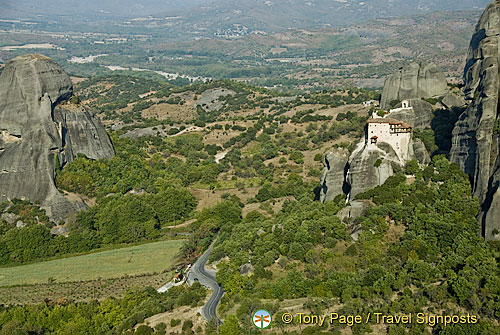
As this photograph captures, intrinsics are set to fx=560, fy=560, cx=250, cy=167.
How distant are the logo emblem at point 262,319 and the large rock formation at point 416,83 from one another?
47.8m

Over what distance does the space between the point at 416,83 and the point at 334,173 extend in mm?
26377

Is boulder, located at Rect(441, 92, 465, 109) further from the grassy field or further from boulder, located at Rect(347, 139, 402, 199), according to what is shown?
the grassy field

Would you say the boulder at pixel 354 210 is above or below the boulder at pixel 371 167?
below

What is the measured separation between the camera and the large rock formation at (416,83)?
7806cm

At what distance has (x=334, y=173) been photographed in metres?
61.0

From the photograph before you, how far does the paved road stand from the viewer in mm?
46219

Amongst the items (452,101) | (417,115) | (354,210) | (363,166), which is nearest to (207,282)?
(354,210)

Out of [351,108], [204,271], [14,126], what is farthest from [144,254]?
[351,108]

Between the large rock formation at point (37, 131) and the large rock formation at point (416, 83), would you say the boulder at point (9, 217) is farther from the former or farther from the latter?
the large rock formation at point (416, 83)

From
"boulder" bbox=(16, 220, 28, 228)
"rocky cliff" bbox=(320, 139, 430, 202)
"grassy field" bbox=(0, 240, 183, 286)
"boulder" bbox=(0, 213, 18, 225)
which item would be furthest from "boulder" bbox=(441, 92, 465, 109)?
"boulder" bbox=(0, 213, 18, 225)

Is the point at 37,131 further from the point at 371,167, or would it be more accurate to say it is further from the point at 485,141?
the point at 485,141

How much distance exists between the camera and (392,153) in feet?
187

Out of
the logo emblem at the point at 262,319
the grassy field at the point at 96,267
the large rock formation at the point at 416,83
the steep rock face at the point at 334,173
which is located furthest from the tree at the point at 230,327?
the large rock formation at the point at 416,83

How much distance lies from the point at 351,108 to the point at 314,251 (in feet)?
206
